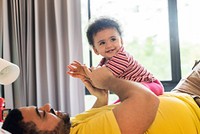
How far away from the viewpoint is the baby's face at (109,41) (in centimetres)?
151

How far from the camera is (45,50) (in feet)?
8.20

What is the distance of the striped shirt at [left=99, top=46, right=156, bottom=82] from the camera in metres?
1.40

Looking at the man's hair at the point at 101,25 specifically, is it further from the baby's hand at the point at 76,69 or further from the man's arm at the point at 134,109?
the man's arm at the point at 134,109

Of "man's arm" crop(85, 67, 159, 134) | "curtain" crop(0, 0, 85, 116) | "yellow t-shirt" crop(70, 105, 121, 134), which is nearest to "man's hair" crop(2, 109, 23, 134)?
"yellow t-shirt" crop(70, 105, 121, 134)

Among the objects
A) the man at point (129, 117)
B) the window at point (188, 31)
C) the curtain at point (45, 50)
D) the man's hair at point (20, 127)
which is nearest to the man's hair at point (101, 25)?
the man at point (129, 117)

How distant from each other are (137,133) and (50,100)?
1.62 m

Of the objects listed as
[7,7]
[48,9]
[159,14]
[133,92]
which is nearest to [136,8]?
[159,14]

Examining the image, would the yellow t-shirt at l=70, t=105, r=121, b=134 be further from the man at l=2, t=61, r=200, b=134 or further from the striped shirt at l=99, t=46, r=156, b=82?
the striped shirt at l=99, t=46, r=156, b=82

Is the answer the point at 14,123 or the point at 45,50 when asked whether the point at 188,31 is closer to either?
the point at 45,50

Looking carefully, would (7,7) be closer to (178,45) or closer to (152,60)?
(152,60)

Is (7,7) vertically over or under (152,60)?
over

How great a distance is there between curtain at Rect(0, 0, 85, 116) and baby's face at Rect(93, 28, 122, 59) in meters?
0.99

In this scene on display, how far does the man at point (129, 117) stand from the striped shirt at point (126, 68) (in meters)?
0.12

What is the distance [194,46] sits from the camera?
8.82 ft
